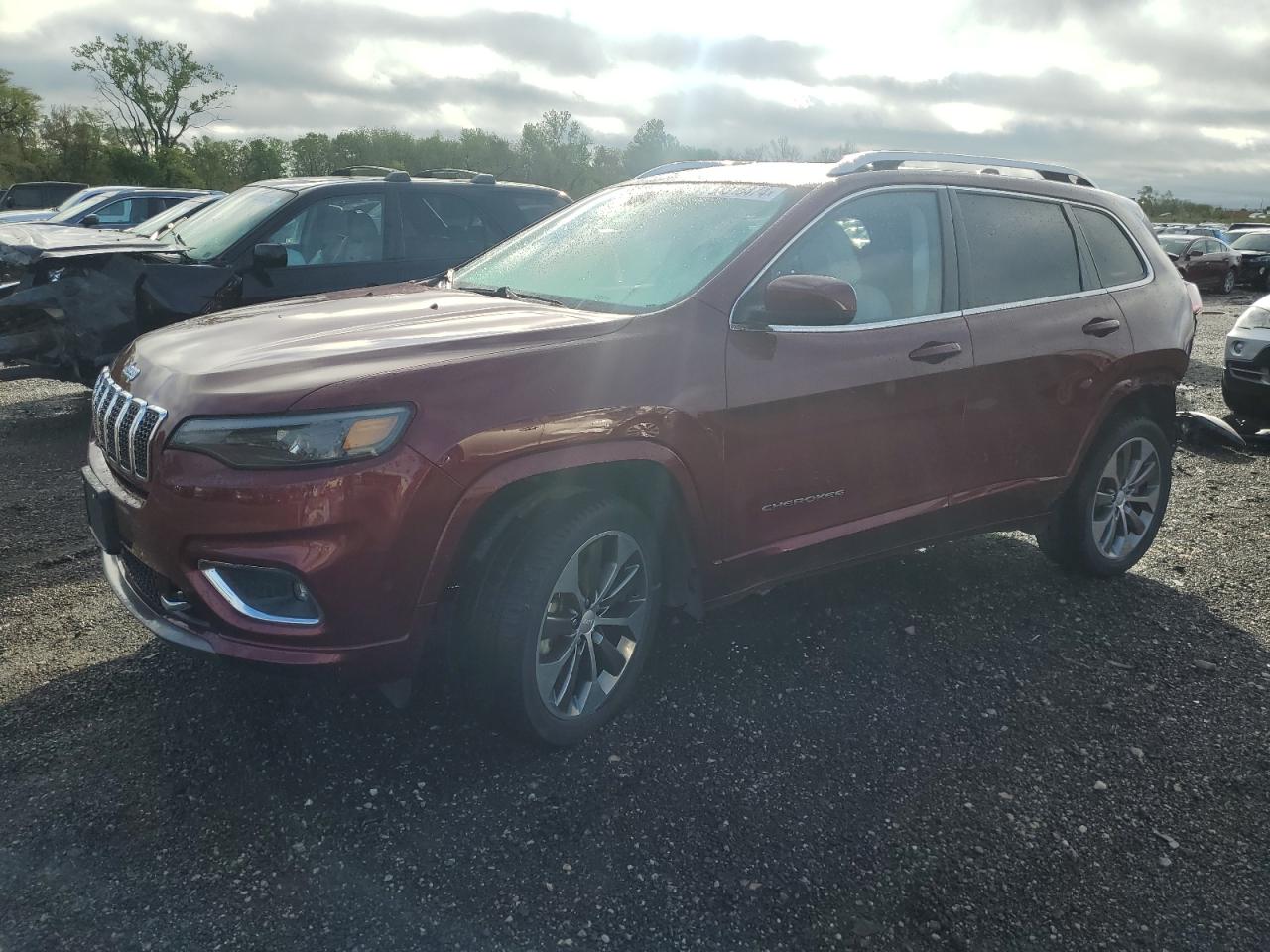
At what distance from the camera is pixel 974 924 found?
2529 mm

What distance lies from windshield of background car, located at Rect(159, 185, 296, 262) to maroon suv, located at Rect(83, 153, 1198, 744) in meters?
3.65

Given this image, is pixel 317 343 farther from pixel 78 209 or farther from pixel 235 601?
pixel 78 209

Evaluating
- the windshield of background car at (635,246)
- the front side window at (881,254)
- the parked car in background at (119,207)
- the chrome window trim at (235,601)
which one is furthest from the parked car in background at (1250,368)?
the parked car in background at (119,207)

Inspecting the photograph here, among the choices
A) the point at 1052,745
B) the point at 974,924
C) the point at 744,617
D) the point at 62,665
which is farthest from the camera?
the point at 744,617

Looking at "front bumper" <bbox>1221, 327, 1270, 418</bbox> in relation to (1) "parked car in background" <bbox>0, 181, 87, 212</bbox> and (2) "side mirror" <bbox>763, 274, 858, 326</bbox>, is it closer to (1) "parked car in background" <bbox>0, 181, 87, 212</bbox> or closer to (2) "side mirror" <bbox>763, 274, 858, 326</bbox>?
(2) "side mirror" <bbox>763, 274, 858, 326</bbox>

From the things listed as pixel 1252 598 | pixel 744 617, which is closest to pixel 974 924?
pixel 744 617

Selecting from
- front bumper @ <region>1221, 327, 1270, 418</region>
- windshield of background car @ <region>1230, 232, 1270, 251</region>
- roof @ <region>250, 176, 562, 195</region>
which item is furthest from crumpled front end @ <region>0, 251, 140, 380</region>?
windshield of background car @ <region>1230, 232, 1270, 251</region>

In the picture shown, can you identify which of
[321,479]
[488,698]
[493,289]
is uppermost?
[493,289]

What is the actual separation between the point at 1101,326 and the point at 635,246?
2.17 metres

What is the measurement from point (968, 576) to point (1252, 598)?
128 cm

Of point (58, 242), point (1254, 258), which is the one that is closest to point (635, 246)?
point (58, 242)

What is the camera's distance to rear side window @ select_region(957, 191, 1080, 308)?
4.07 meters

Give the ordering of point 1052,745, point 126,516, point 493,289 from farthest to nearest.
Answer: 1. point 493,289
2. point 1052,745
3. point 126,516

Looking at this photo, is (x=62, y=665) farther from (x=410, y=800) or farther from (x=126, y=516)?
(x=410, y=800)
